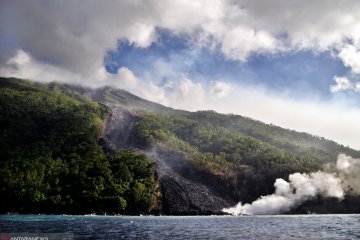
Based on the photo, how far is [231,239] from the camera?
8162 centimetres

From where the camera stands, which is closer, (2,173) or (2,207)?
(2,207)

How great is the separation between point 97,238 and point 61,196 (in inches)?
4998

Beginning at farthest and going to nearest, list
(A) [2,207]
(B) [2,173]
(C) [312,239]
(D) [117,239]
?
1. (B) [2,173]
2. (A) [2,207]
3. (C) [312,239]
4. (D) [117,239]

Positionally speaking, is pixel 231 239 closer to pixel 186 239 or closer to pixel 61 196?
pixel 186 239

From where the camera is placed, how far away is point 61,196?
196500 millimetres

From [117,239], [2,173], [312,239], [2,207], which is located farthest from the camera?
[2,173]

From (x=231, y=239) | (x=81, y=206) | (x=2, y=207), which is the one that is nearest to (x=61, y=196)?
(x=81, y=206)

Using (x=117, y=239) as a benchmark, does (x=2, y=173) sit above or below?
above

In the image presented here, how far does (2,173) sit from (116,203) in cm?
5822

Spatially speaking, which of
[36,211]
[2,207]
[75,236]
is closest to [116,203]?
[36,211]

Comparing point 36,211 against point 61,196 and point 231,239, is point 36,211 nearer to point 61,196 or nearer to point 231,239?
point 61,196

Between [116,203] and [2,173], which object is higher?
[2,173]

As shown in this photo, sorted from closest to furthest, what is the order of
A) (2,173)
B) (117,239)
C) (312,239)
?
(117,239) < (312,239) < (2,173)

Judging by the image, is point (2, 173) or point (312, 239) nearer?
point (312, 239)
